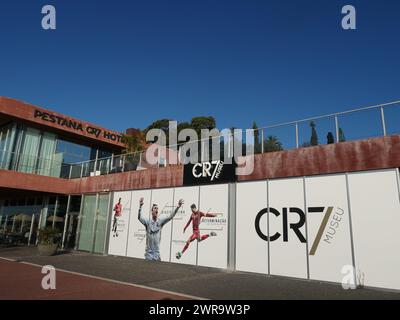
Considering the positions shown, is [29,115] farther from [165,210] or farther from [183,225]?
[183,225]

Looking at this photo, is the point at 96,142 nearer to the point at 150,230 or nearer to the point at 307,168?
the point at 150,230

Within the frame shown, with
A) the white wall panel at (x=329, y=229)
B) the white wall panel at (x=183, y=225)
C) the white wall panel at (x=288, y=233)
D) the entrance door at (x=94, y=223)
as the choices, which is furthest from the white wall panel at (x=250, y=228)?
the entrance door at (x=94, y=223)

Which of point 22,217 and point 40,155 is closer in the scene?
point 40,155

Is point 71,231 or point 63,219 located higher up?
point 63,219

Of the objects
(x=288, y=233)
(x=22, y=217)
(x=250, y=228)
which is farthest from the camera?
(x=22, y=217)

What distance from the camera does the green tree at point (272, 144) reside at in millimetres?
13953

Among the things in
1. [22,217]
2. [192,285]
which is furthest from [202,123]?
[192,285]

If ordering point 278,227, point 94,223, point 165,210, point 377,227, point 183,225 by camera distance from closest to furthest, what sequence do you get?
1. point 377,227
2. point 278,227
3. point 183,225
4. point 165,210
5. point 94,223

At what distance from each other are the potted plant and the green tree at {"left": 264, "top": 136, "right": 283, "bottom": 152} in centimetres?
1297

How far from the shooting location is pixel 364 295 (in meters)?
9.52

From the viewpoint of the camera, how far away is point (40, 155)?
81.0ft

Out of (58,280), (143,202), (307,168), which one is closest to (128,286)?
(58,280)

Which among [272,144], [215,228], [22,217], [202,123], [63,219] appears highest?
[202,123]

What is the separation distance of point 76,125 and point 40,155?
377 cm
